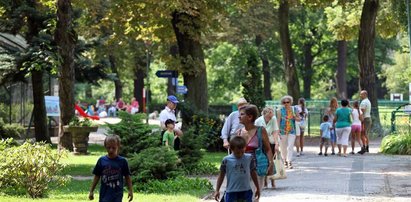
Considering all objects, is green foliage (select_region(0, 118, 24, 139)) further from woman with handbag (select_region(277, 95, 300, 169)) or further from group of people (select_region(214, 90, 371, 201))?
woman with handbag (select_region(277, 95, 300, 169))

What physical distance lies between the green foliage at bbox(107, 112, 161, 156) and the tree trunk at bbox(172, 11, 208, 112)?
11.3m

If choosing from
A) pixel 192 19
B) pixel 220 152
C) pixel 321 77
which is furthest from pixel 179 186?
pixel 321 77

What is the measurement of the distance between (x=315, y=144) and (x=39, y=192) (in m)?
21.9

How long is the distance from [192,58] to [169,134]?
12607 mm

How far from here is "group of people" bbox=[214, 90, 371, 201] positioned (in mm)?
10195

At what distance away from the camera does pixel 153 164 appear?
16234mm

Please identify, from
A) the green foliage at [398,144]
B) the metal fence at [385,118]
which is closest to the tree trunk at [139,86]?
the metal fence at [385,118]

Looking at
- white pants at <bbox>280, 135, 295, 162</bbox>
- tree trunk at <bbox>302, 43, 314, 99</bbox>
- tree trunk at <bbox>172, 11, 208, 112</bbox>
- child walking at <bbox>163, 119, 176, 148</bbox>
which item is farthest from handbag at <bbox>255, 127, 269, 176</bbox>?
tree trunk at <bbox>302, 43, 314, 99</bbox>

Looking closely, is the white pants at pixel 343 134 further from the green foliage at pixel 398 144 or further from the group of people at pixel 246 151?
the group of people at pixel 246 151

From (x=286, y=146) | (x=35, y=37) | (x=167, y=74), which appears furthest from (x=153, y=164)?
(x=167, y=74)

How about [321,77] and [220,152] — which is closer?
[220,152]

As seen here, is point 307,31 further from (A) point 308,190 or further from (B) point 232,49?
(A) point 308,190

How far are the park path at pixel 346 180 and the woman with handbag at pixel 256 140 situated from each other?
2.09 metres

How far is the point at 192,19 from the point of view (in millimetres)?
29703
